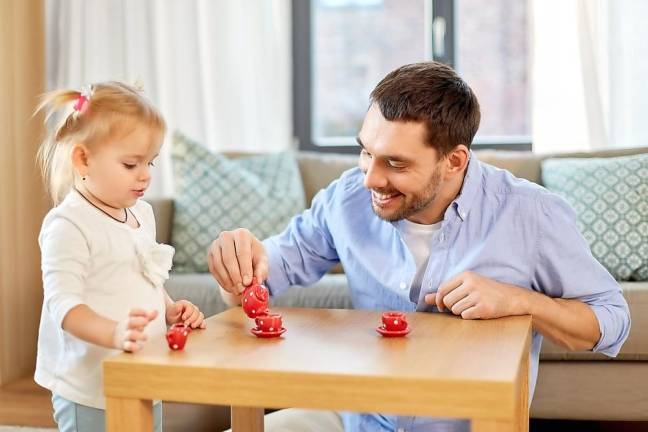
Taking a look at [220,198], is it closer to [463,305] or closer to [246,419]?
[246,419]

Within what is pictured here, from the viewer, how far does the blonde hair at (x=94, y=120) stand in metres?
1.58

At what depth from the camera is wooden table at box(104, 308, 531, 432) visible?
3.75 ft

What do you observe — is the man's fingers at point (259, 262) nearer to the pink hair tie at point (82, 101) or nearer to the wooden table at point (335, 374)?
the wooden table at point (335, 374)

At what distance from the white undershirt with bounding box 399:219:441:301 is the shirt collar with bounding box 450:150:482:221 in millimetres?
82

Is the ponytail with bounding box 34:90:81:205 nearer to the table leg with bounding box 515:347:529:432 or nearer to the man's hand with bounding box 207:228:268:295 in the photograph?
the man's hand with bounding box 207:228:268:295

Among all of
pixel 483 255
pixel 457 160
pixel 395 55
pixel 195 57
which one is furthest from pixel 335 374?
pixel 395 55

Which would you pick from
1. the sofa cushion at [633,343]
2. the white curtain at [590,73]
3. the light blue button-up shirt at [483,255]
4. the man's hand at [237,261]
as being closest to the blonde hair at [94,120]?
the man's hand at [237,261]

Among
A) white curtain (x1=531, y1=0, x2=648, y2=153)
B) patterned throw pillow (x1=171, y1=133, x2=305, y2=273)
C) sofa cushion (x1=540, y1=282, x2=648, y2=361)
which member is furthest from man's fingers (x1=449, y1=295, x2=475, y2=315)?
white curtain (x1=531, y1=0, x2=648, y2=153)

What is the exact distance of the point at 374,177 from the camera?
1.74 meters

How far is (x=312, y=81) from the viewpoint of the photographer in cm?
437

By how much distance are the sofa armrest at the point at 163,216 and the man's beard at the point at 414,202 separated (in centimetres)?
166

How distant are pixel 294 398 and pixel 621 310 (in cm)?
79

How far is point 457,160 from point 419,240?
172 mm

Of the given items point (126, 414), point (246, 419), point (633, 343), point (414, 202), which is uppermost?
point (414, 202)
